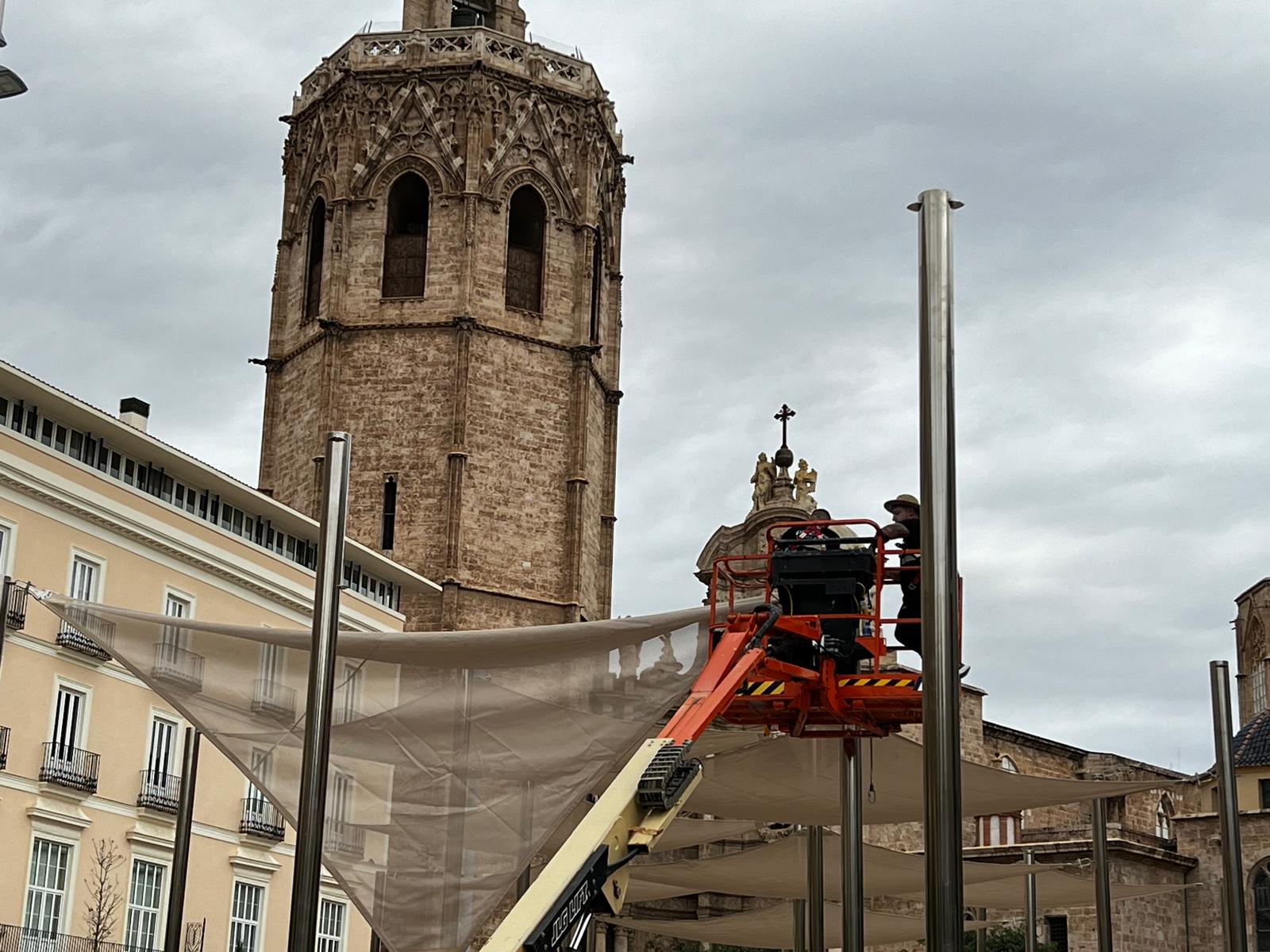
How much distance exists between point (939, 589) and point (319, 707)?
3.69 m

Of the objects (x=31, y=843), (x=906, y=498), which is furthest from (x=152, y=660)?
(x=31, y=843)

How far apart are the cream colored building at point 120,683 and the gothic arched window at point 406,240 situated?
13328mm

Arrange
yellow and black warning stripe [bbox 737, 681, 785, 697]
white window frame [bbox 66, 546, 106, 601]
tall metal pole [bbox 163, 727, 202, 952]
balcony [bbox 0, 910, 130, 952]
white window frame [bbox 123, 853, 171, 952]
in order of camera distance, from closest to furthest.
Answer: yellow and black warning stripe [bbox 737, 681, 785, 697]
tall metal pole [bbox 163, 727, 202, 952]
balcony [bbox 0, 910, 130, 952]
white window frame [bbox 66, 546, 106, 601]
white window frame [bbox 123, 853, 171, 952]

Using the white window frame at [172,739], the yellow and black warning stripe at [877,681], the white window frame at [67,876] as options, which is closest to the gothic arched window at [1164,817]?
the white window frame at [172,739]

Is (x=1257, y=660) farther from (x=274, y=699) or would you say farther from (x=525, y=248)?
(x=274, y=699)

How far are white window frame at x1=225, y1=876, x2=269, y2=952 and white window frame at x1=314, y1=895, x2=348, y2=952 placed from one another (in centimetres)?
139

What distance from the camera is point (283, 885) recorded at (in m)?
37.6

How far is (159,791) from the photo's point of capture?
33969 mm

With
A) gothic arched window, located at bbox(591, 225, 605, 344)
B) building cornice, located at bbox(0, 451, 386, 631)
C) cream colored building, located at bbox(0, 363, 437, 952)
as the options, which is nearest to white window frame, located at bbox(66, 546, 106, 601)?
cream colored building, located at bbox(0, 363, 437, 952)

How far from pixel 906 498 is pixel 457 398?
119ft

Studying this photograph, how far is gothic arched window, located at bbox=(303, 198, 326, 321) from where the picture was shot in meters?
52.5

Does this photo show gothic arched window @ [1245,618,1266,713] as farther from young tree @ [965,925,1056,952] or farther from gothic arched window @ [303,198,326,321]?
gothic arched window @ [303,198,326,321]

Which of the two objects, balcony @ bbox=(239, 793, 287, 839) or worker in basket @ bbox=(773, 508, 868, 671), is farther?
balcony @ bbox=(239, 793, 287, 839)

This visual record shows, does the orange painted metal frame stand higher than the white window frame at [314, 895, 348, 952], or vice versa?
the orange painted metal frame
